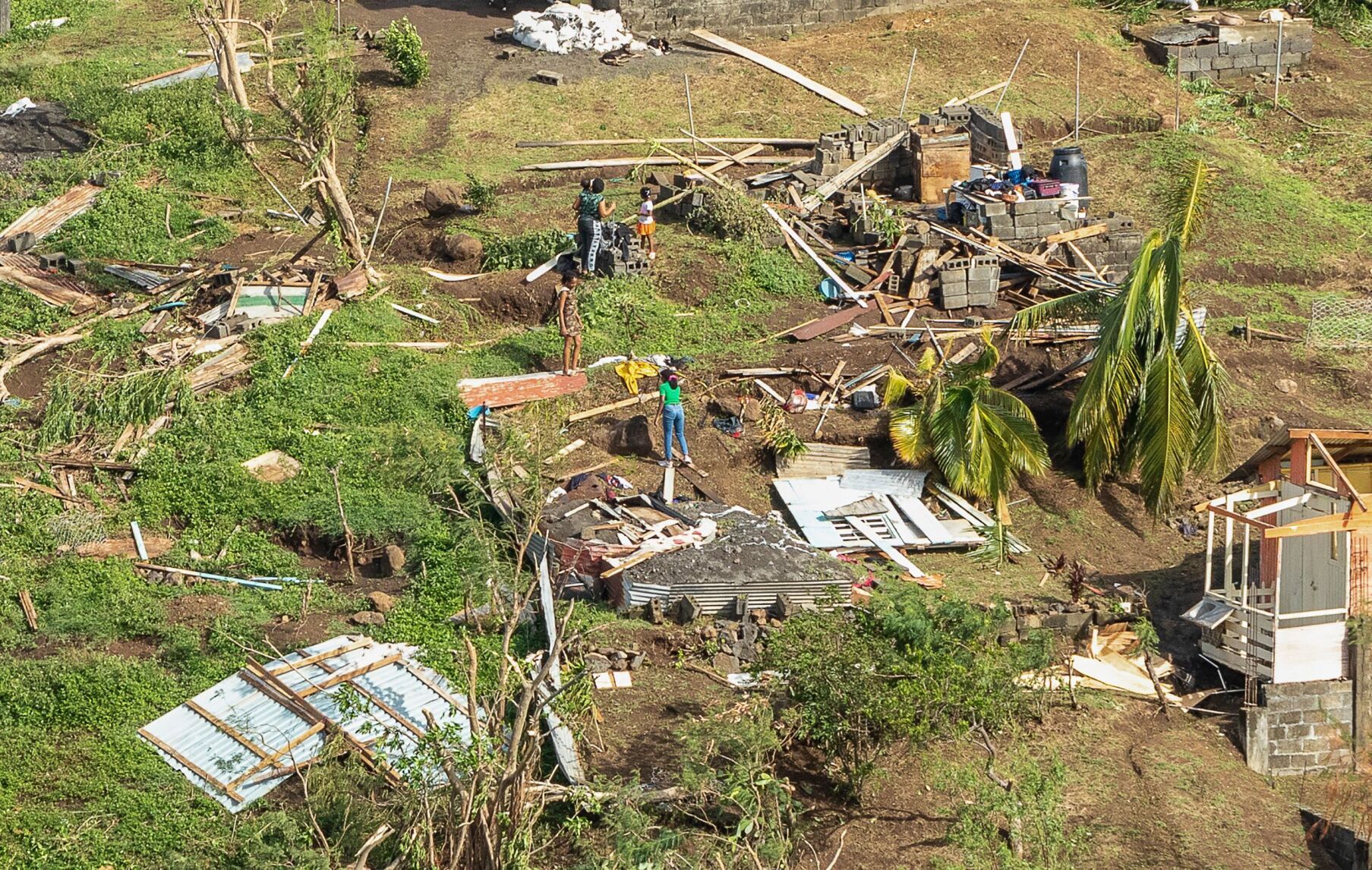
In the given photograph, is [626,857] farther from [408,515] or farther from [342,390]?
[342,390]

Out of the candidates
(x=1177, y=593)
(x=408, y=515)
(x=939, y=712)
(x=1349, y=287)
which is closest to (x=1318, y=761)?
(x=1177, y=593)

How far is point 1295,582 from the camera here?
1520cm

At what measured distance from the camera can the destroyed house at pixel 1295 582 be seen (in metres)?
15.1

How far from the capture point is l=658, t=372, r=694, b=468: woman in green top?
57.0ft

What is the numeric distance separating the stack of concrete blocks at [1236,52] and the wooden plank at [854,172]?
7.36m

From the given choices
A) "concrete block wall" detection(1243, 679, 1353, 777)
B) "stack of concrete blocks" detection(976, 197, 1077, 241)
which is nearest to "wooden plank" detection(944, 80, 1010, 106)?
"stack of concrete blocks" detection(976, 197, 1077, 241)

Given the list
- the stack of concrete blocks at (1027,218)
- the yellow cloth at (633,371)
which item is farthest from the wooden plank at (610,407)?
the stack of concrete blocks at (1027,218)

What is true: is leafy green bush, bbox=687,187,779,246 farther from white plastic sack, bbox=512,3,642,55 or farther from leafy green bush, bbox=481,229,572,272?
white plastic sack, bbox=512,3,642,55

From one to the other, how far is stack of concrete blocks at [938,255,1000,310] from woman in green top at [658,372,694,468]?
15.9ft

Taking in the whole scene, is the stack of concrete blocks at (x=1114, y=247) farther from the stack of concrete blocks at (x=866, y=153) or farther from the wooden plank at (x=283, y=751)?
the wooden plank at (x=283, y=751)

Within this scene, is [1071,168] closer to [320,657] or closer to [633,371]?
[633,371]

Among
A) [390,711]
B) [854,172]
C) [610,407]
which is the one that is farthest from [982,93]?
[390,711]

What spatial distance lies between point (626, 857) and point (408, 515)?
5812 mm

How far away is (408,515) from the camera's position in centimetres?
1638
